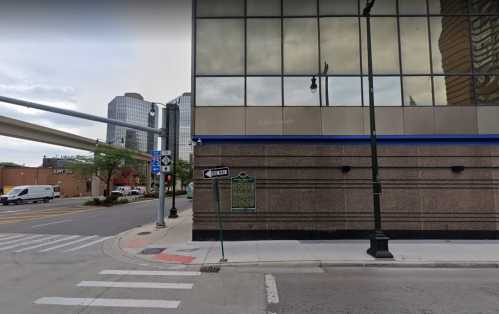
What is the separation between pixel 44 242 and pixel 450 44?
19.1 m

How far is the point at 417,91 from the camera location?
39.1 ft

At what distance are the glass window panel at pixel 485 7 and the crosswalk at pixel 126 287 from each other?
15430 mm

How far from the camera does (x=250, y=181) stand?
1179 cm

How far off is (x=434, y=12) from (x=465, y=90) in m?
3.63

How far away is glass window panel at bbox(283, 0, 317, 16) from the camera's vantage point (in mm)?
12305

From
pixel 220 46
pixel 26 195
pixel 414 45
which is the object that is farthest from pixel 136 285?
→ pixel 26 195

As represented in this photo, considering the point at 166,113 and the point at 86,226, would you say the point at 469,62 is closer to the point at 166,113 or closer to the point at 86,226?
the point at 166,113

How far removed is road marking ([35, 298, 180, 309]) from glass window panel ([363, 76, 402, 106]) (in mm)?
10319

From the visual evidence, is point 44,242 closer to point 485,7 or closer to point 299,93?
point 299,93

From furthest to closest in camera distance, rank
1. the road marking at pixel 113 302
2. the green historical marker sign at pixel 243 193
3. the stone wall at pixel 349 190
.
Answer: the green historical marker sign at pixel 243 193
the stone wall at pixel 349 190
the road marking at pixel 113 302

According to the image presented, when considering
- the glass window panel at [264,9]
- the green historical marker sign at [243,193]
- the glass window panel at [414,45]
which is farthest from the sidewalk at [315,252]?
the glass window panel at [264,9]

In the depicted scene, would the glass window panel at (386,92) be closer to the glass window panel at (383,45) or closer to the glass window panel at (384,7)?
the glass window panel at (383,45)

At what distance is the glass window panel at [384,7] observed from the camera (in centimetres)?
1234

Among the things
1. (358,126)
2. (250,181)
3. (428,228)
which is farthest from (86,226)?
(428,228)
